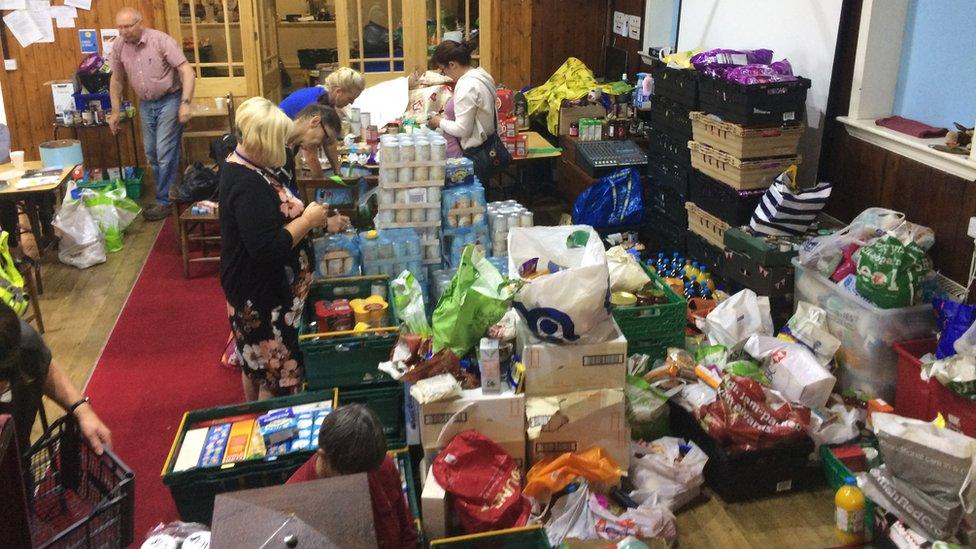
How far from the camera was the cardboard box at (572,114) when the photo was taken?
688 centimetres

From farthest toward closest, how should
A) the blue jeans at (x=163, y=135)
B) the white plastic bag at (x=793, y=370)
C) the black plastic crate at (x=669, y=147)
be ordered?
the blue jeans at (x=163, y=135), the black plastic crate at (x=669, y=147), the white plastic bag at (x=793, y=370)

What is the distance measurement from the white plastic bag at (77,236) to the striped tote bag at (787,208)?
4496 mm

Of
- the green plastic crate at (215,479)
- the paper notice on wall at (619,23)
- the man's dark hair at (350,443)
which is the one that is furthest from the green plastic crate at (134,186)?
the man's dark hair at (350,443)

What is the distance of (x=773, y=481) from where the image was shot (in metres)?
3.49

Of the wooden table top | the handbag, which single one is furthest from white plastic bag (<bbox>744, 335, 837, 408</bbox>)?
the wooden table top

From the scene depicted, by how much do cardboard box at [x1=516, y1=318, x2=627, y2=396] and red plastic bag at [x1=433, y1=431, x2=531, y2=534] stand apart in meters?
0.30

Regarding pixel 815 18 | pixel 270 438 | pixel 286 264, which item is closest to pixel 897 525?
pixel 270 438

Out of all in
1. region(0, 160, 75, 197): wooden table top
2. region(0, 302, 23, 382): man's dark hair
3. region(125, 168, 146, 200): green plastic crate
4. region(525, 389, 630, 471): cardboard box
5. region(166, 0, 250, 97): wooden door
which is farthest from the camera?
region(166, 0, 250, 97): wooden door

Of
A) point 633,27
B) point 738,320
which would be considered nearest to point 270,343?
point 738,320

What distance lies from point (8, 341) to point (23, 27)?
6.57 metres

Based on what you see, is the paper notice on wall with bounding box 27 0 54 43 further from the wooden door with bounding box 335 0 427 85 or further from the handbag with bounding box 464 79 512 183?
the handbag with bounding box 464 79 512 183

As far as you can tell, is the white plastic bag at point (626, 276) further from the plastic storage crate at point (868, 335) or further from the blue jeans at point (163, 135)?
the blue jeans at point (163, 135)

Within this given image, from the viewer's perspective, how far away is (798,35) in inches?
194

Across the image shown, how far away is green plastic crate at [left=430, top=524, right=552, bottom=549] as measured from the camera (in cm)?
280
